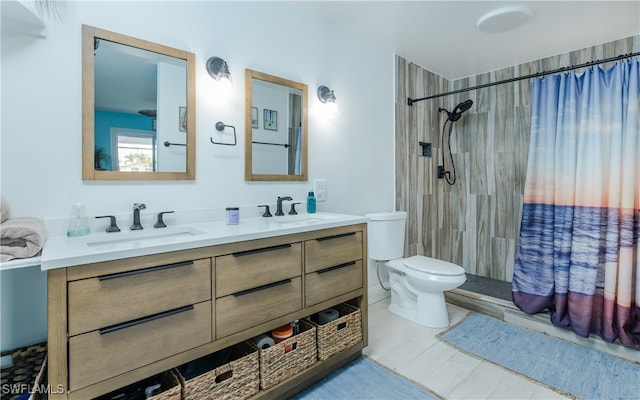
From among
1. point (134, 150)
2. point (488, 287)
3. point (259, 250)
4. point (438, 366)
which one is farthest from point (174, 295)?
point (488, 287)

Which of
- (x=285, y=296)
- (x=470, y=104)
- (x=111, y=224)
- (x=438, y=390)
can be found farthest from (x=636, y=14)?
(x=111, y=224)

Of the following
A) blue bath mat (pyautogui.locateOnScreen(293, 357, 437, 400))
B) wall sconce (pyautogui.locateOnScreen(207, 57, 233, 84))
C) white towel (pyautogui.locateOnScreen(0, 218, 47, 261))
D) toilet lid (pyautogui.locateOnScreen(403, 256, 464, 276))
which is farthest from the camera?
toilet lid (pyautogui.locateOnScreen(403, 256, 464, 276))

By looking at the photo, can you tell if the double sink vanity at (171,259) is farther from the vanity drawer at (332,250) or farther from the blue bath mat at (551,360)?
the blue bath mat at (551,360)

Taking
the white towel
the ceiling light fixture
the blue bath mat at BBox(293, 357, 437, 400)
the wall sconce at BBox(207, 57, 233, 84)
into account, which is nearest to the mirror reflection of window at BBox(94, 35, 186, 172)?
the wall sconce at BBox(207, 57, 233, 84)

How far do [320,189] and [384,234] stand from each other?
0.68 m

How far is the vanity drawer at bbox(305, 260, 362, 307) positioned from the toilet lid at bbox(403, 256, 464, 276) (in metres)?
0.69

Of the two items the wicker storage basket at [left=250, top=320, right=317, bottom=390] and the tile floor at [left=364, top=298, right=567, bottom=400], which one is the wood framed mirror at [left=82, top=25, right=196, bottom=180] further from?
the tile floor at [left=364, top=298, right=567, bottom=400]

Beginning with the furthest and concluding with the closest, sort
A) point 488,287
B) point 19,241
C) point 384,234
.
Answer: point 488,287
point 384,234
point 19,241

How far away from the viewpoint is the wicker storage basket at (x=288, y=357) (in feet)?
4.78

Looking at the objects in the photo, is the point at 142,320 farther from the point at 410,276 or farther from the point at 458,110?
the point at 458,110

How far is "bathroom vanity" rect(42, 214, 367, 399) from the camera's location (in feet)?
3.21

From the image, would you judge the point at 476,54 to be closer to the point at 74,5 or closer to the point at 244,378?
the point at 74,5

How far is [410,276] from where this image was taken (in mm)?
2393

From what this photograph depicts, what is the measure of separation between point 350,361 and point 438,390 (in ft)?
1.65
